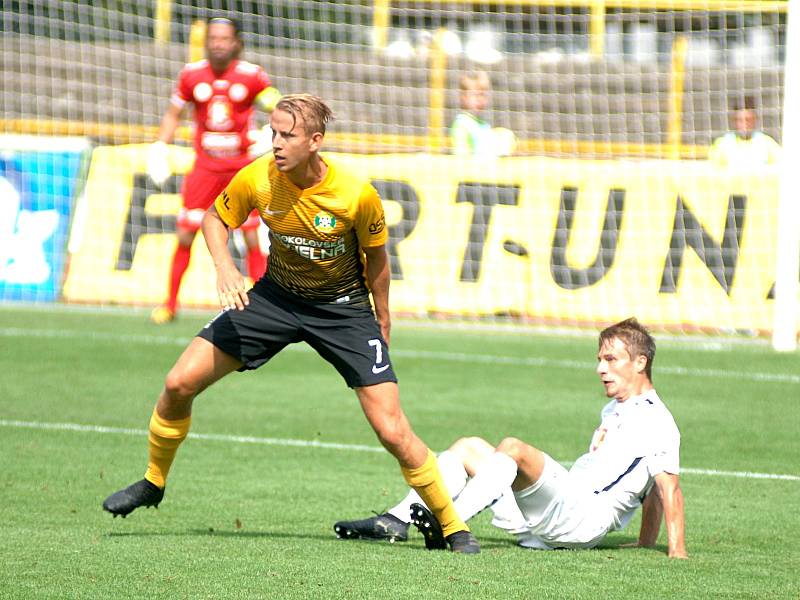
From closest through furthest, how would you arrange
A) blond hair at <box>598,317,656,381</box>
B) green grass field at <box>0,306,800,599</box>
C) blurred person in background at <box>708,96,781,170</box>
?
1. green grass field at <box>0,306,800,599</box>
2. blond hair at <box>598,317,656,381</box>
3. blurred person in background at <box>708,96,781,170</box>

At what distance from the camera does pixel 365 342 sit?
5809 mm

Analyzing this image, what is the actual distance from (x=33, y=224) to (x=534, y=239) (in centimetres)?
511

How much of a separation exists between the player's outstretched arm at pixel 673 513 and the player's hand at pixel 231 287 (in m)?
1.79

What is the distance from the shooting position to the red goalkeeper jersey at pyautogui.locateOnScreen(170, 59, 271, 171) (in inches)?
493

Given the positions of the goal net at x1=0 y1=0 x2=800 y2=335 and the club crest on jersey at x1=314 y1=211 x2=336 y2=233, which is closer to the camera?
the club crest on jersey at x1=314 y1=211 x2=336 y2=233

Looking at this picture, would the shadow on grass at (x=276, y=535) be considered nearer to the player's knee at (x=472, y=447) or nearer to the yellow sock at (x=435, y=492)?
the yellow sock at (x=435, y=492)

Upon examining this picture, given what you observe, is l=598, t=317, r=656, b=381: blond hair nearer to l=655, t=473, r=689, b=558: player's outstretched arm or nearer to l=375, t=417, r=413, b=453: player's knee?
l=655, t=473, r=689, b=558: player's outstretched arm

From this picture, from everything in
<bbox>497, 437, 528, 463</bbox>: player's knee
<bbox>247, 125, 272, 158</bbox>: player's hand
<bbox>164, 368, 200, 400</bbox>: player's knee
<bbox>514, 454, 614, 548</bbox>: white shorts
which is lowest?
<bbox>514, 454, 614, 548</bbox>: white shorts

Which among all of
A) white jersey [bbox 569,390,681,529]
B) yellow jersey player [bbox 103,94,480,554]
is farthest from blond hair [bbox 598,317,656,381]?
yellow jersey player [bbox 103,94,480,554]

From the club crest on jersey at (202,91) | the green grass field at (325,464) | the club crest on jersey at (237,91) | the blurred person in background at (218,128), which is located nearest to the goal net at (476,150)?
the green grass field at (325,464)

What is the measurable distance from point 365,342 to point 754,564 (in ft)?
5.70

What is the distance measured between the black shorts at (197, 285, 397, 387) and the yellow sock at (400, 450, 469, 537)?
378 millimetres

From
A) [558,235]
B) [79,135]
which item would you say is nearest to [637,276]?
[558,235]

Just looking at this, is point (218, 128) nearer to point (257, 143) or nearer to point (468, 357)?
point (257, 143)
